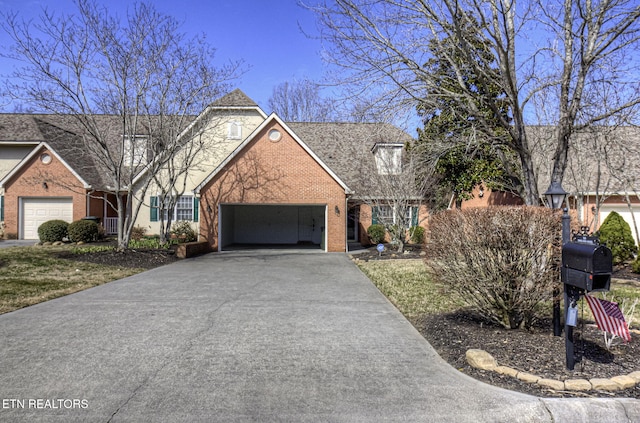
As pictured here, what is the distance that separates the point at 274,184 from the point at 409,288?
32.8ft

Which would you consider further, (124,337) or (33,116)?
(33,116)

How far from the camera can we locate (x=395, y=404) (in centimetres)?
379

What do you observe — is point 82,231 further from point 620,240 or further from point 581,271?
point 620,240

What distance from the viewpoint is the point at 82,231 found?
1856 cm

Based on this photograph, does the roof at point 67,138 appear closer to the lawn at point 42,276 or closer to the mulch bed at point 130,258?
the lawn at point 42,276

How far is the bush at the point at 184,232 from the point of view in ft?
67.0

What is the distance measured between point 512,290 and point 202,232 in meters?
15.1

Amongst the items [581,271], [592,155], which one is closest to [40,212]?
[581,271]

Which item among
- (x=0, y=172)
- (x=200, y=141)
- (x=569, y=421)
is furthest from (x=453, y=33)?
(x=0, y=172)

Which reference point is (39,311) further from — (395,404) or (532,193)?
(532,193)

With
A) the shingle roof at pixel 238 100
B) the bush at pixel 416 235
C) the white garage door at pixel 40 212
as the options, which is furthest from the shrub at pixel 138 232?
the bush at pixel 416 235

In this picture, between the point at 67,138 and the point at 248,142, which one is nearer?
the point at 248,142

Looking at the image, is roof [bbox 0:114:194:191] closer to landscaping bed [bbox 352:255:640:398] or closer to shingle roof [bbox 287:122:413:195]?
shingle roof [bbox 287:122:413:195]

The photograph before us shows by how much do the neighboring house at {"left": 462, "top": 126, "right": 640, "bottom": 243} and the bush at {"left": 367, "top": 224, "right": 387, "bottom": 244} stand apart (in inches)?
206
